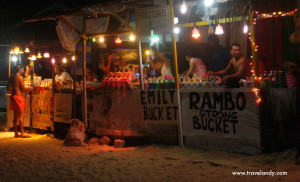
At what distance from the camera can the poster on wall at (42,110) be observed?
11.4 metres

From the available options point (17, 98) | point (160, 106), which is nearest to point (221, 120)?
point (160, 106)

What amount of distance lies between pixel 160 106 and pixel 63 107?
3.65m

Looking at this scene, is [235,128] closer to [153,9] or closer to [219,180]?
[219,180]

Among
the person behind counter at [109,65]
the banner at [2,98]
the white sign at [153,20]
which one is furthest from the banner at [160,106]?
the banner at [2,98]

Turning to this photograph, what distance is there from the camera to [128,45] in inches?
592

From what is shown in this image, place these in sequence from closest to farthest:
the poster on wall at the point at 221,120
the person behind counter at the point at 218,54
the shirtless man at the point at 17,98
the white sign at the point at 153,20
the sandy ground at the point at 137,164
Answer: the sandy ground at the point at 137,164
the poster on wall at the point at 221,120
the white sign at the point at 153,20
the shirtless man at the point at 17,98
the person behind counter at the point at 218,54

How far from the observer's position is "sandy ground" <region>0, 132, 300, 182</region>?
6.19 metres

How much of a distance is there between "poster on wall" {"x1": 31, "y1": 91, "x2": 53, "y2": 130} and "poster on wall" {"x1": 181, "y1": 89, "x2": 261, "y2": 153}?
5167mm

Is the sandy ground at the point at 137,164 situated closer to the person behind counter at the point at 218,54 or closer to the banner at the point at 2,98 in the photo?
the person behind counter at the point at 218,54

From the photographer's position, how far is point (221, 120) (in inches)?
305

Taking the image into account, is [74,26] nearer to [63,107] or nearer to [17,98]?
[63,107]

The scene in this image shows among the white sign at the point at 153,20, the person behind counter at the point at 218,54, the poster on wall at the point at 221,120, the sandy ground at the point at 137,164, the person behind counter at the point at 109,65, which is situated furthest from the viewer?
the person behind counter at the point at 109,65

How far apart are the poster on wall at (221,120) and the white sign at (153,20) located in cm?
174

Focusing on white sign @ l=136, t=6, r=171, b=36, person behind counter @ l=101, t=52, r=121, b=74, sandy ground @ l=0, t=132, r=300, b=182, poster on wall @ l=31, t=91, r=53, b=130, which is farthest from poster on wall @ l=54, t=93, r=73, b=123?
white sign @ l=136, t=6, r=171, b=36
